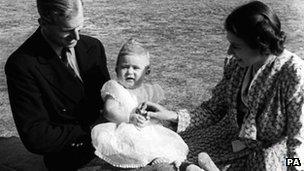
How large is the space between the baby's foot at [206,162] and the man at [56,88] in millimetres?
848

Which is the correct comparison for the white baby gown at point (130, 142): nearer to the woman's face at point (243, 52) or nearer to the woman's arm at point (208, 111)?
the woman's arm at point (208, 111)

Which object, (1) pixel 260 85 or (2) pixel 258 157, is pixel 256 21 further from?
(2) pixel 258 157

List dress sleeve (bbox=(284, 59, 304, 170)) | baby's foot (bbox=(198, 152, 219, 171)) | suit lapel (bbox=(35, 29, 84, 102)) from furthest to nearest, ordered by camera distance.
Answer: suit lapel (bbox=(35, 29, 84, 102))
baby's foot (bbox=(198, 152, 219, 171))
dress sleeve (bbox=(284, 59, 304, 170))

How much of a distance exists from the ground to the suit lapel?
136 cm

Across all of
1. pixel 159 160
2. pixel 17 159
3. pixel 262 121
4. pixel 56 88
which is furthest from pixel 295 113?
pixel 17 159

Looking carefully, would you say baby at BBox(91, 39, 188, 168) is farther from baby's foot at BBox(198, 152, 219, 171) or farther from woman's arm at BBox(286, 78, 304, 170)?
woman's arm at BBox(286, 78, 304, 170)

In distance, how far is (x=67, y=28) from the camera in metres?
3.46

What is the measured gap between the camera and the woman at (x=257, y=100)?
328 cm

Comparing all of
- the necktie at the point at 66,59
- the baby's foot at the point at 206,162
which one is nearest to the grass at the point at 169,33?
the necktie at the point at 66,59

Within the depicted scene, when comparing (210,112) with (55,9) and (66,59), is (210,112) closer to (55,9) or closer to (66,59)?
(66,59)

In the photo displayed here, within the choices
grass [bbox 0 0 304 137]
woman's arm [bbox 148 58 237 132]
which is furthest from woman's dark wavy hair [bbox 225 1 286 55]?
grass [bbox 0 0 304 137]

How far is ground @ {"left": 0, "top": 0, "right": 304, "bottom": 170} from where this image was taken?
6.35 meters

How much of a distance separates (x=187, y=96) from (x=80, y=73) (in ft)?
8.70

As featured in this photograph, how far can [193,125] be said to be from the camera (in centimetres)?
391
